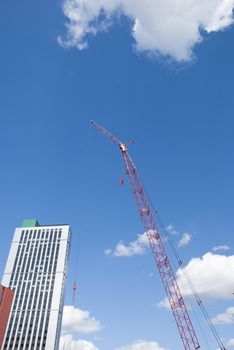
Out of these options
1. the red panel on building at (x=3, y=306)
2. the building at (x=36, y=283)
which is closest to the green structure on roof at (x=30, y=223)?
the building at (x=36, y=283)

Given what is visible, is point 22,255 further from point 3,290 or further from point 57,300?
point 3,290

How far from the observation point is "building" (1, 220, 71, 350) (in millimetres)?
130250

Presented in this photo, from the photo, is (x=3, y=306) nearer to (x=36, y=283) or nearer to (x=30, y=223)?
(x=36, y=283)

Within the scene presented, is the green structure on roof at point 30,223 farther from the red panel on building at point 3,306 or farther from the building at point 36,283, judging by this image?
the red panel on building at point 3,306

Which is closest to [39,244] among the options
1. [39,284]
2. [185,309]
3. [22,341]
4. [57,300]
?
[39,284]

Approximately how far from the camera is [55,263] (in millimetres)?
149875

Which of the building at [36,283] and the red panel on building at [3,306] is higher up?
the building at [36,283]

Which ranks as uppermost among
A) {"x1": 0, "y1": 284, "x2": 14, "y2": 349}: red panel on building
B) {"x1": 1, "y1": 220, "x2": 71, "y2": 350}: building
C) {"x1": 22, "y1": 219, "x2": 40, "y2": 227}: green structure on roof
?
{"x1": 22, "y1": 219, "x2": 40, "y2": 227}: green structure on roof

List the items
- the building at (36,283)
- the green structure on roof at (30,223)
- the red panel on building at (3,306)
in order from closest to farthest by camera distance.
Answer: the red panel on building at (3,306) < the building at (36,283) < the green structure on roof at (30,223)

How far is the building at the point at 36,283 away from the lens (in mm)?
130250

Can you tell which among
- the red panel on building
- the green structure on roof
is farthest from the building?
the red panel on building

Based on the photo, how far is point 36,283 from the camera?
5719 inches

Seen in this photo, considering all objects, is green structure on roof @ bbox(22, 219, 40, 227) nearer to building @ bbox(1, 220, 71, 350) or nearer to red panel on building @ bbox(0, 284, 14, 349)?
building @ bbox(1, 220, 71, 350)

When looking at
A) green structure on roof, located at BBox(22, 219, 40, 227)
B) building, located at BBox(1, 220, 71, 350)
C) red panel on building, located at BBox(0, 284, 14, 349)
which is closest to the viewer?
red panel on building, located at BBox(0, 284, 14, 349)
